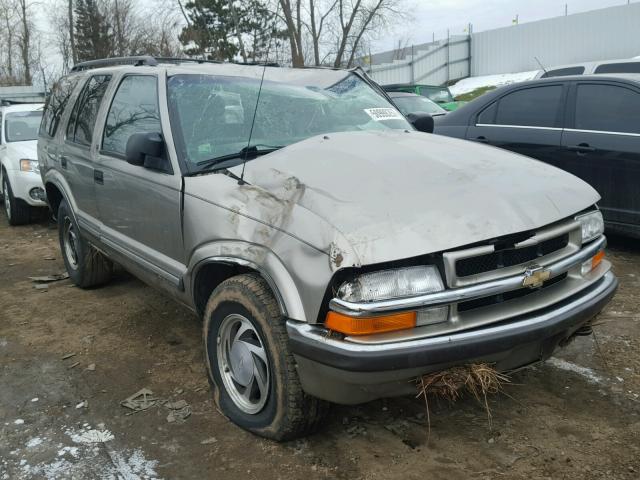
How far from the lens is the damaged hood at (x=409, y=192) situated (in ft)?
7.68

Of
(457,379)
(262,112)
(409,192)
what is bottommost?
(457,379)

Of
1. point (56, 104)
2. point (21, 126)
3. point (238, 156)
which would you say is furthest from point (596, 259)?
point (21, 126)

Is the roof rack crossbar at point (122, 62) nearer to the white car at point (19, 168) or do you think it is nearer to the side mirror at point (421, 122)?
the side mirror at point (421, 122)

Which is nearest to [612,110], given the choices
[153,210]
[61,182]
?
[153,210]

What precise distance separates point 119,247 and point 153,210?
27.4 inches

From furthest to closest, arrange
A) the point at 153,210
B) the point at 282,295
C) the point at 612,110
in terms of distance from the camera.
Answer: the point at 612,110 < the point at 153,210 < the point at 282,295

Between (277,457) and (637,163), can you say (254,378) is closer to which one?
(277,457)

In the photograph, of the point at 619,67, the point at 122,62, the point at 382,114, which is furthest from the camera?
the point at 619,67

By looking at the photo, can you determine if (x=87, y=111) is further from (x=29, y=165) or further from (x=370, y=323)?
(x=29, y=165)

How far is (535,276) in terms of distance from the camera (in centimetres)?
250

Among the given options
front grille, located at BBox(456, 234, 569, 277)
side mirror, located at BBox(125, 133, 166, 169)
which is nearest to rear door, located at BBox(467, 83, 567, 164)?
front grille, located at BBox(456, 234, 569, 277)

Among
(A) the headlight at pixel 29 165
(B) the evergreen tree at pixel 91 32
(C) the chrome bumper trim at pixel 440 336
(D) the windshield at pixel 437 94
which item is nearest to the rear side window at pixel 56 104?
(A) the headlight at pixel 29 165

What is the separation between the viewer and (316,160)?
295cm

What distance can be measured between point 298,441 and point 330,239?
112cm
